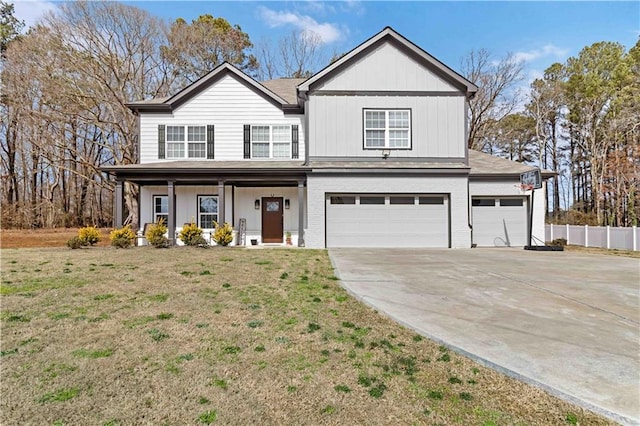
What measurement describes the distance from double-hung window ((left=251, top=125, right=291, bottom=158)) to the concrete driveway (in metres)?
7.18

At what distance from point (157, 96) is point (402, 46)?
17922mm

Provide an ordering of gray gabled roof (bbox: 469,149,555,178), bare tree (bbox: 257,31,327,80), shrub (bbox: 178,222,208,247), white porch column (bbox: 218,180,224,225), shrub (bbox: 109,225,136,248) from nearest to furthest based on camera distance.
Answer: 1. shrub (bbox: 109,225,136,248)
2. shrub (bbox: 178,222,208,247)
3. white porch column (bbox: 218,180,224,225)
4. gray gabled roof (bbox: 469,149,555,178)
5. bare tree (bbox: 257,31,327,80)

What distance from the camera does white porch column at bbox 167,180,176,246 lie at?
552 inches

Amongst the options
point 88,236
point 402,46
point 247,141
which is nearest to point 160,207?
point 88,236

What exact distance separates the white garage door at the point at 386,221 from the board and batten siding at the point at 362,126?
5.99ft

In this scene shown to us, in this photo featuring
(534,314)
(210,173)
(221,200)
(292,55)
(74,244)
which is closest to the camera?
(534,314)

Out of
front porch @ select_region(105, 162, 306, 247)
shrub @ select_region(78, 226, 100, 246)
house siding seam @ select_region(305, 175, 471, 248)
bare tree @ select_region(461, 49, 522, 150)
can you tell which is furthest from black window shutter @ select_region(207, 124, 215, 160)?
bare tree @ select_region(461, 49, 522, 150)

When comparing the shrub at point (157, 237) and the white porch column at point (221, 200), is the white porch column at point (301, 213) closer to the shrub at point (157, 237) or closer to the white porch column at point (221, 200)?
the white porch column at point (221, 200)

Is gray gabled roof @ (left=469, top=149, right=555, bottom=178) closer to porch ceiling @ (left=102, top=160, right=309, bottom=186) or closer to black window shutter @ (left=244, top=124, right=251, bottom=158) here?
porch ceiling @ (left=102, top=160, right=309, bottom=186)

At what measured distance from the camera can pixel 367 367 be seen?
11.9 ft

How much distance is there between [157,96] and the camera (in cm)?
2483

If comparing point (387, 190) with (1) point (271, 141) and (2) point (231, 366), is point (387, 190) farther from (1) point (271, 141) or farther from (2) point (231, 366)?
(2) point (231, 366)

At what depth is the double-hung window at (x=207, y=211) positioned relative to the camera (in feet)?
50.5

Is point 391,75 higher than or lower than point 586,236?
higher
